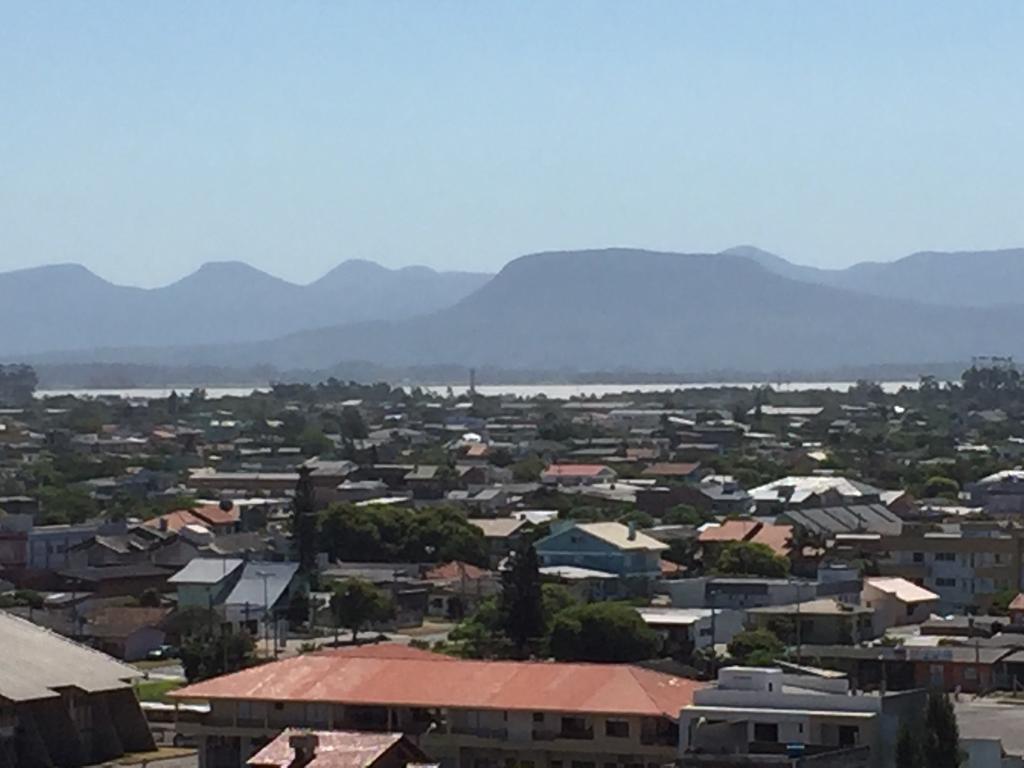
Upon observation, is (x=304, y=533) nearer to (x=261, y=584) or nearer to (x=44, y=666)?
(x=261, y=584)

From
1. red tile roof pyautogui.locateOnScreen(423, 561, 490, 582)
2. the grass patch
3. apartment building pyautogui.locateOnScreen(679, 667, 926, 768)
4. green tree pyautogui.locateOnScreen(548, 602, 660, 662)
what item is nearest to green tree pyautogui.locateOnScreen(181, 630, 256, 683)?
the grass patch

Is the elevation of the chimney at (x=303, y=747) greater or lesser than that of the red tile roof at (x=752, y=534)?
greater

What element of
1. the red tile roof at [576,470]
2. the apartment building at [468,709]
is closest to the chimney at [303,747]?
the apartment building at [468,709]

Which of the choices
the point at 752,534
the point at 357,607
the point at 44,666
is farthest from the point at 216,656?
the point at 752,534

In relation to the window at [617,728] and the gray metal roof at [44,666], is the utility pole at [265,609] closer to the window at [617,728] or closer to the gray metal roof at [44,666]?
the gray metal roof at [44,666]

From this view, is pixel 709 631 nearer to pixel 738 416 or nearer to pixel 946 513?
pixel 946 513

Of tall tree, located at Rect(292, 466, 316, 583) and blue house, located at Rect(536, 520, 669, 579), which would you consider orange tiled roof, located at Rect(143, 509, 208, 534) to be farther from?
blue house, located at Rect(536, 520, 669, 579)

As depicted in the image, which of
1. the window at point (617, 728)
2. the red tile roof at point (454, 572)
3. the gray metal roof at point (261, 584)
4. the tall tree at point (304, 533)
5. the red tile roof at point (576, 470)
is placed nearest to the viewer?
the window at point (617, 728)
